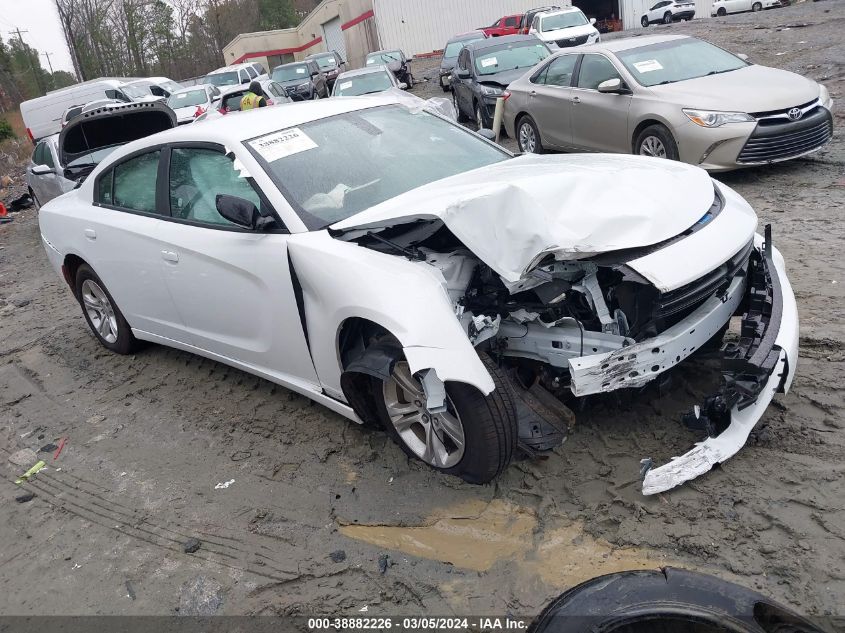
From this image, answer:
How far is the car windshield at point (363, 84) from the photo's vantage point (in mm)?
15898

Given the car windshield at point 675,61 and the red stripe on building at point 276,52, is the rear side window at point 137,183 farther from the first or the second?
the red stripe on building at point 276,52

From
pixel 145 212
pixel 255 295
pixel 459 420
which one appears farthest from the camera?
pixel 145 212

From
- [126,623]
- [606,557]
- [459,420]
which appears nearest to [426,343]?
[459,420]

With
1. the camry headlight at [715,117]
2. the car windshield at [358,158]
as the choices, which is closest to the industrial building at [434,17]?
the camry headlight at [715,117]

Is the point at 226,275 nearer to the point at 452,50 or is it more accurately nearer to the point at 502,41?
the point at 502,41

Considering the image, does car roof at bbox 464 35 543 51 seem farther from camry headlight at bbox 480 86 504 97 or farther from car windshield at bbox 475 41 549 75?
camry headlight at bbox 480 86 504 97

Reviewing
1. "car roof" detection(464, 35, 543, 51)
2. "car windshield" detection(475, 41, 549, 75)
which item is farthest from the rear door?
"car roof" detection(464, 35, 543, 51)

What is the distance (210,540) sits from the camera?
3354 mm

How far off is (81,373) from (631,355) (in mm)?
4503

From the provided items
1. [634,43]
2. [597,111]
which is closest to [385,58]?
[634,43]

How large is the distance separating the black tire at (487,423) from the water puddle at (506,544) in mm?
199

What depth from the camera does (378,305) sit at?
121 inches

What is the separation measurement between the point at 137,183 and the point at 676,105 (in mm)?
5635

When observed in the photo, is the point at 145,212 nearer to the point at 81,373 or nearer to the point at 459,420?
the point at 81,373
